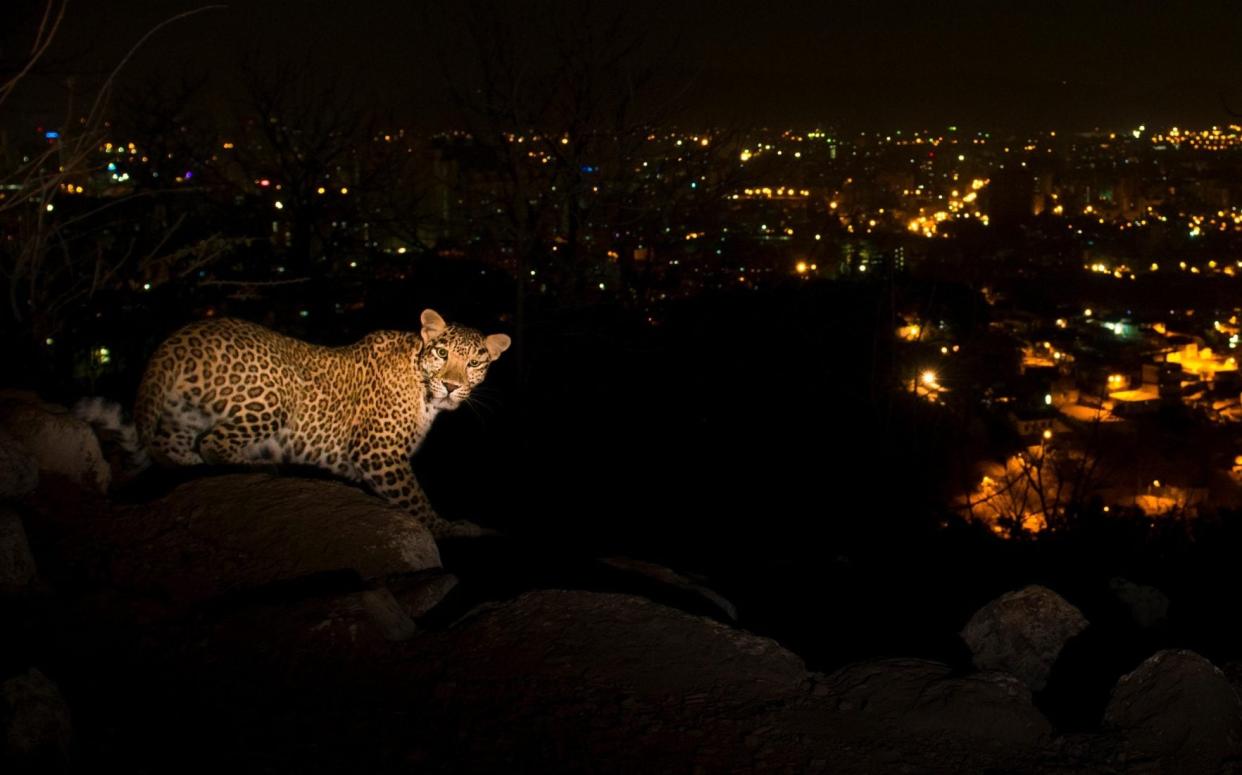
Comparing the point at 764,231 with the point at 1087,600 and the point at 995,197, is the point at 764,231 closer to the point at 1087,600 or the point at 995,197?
the point at 1087,600

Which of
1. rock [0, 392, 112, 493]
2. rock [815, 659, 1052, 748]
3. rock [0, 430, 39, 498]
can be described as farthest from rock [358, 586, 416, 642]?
rock [0, 392, 112, 493]

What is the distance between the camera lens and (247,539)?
17.1 ft

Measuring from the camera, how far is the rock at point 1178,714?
3.46 metres

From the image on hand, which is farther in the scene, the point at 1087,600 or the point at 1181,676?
the point at 1087,600

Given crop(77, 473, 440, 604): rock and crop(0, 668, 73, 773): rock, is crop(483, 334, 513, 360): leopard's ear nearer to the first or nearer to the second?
crop(77, 473, 440, 604): rock

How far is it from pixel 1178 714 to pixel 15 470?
19.3ft

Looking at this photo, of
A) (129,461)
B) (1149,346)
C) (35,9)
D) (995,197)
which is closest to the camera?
(129,461)

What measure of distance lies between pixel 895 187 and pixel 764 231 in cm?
841

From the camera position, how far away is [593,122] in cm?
Result: 1429

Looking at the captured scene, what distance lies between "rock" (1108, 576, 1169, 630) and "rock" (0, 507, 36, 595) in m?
6.76

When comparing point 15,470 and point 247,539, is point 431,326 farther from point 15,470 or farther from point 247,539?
point 15,470

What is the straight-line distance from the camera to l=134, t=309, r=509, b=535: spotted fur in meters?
6.61

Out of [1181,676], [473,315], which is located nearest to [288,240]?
[473,315]

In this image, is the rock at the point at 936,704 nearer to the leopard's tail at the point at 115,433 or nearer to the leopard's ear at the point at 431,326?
the leopard's ear at the point at 431,326
